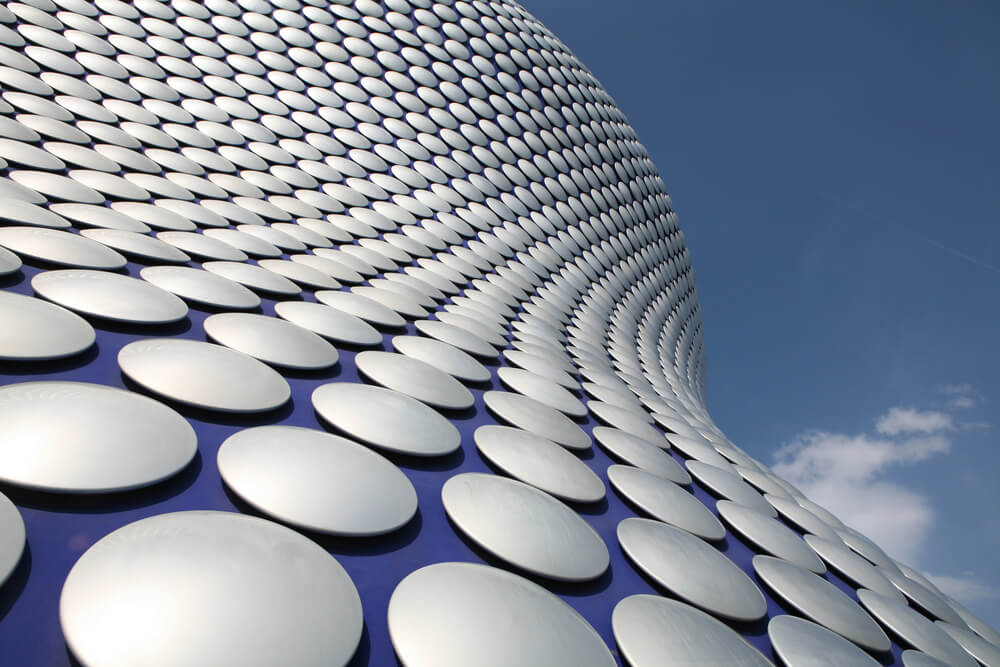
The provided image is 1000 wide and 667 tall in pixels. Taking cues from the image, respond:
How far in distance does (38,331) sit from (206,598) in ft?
7.47

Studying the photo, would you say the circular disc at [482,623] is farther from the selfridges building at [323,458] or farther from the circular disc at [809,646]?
the circular disc at [809,646]

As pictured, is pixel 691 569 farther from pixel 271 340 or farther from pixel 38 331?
pixel 38 331

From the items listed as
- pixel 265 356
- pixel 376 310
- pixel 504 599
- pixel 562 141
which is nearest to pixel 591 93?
pixel 562 141

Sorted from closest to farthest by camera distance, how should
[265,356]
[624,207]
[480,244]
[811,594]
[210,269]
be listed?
[811,594] → [265,356] → [210,269] → [480,244] → [624,207]

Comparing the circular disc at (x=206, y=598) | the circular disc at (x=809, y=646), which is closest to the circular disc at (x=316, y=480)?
the circular disc at (x=206, y=598)

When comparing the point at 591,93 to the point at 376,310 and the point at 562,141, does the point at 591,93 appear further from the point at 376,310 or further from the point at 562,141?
the point at 376,310

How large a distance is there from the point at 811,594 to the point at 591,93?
74.0 feet

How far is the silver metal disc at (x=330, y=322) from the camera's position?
4.84 m

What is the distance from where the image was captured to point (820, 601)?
3.37 metres

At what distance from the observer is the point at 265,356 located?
12.7ft

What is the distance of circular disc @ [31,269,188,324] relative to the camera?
370 centimetres

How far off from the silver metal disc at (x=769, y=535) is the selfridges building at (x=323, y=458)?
35 millimetres

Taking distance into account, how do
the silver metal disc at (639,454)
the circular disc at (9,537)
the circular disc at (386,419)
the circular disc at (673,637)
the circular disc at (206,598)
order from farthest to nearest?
1. the silver metal disc at (639,454)
2. the circular disc at (386,419)
3. the circular disc at (673,637)
4. the circular disc at (9,537)
5. the circular disc at (206,598)

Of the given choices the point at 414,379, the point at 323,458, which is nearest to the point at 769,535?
the point at 414,379
